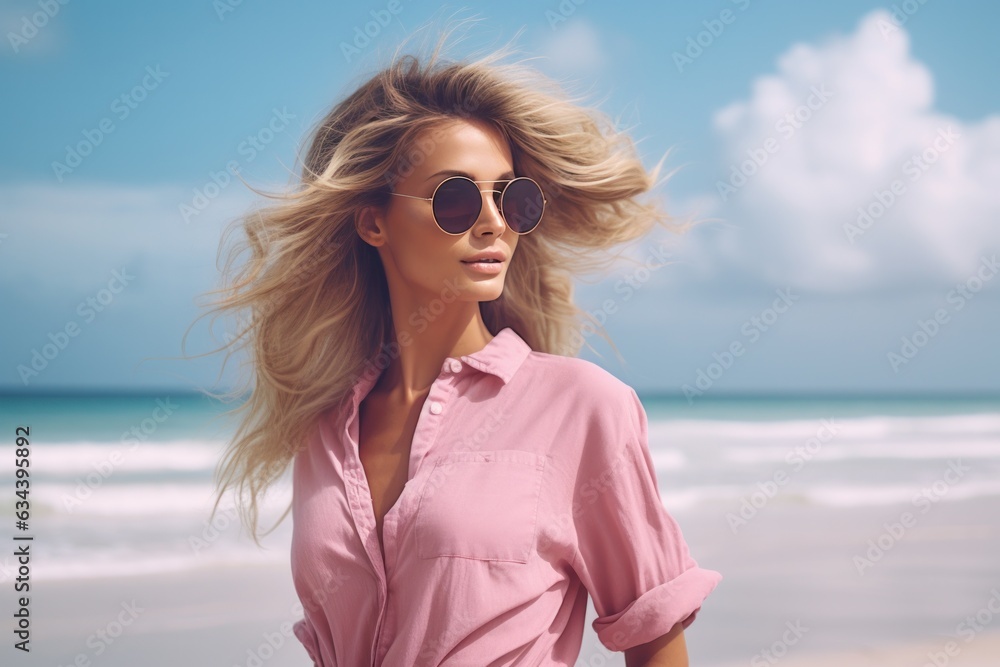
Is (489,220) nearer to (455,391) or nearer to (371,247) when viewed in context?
(455,391)

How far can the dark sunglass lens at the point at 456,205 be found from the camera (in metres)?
2.51

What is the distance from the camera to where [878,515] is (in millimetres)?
12000

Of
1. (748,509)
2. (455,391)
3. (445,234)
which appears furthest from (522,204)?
(748,509)

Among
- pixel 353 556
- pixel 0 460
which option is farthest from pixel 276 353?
pixel 0 460

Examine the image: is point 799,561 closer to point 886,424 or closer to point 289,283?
point 289,283

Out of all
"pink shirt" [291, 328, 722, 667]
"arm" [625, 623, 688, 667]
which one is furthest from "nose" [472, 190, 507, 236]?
"arm" [625, 623, 688, 667]

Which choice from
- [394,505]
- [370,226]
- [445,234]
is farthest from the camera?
[370,226]

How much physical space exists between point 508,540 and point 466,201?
84 cm

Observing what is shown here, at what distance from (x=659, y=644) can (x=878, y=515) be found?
1057 centimetres

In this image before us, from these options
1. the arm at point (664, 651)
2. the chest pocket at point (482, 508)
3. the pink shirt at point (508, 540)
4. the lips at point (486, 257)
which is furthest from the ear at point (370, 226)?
the arm at point (664, 651)

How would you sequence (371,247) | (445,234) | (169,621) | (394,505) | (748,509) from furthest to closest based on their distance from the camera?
(748,509) → (169,621) → (371,247) → (445,234) → (394,505)

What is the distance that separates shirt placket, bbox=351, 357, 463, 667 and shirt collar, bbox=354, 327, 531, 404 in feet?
0.19

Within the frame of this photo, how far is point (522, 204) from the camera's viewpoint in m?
2.60

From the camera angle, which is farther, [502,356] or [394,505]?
[502,356]
